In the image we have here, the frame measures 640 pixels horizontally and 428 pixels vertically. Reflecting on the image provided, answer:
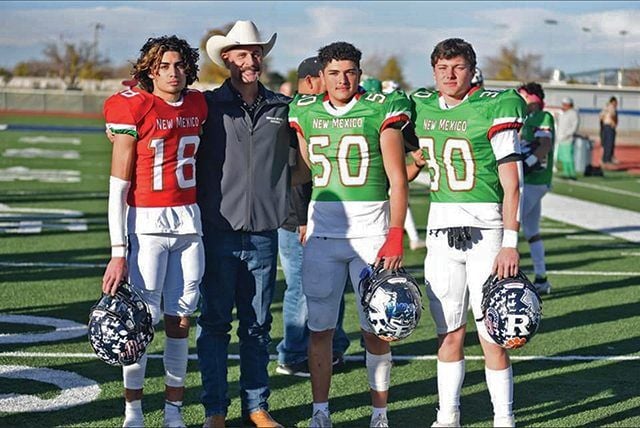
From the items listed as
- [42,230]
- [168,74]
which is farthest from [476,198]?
[42,230]

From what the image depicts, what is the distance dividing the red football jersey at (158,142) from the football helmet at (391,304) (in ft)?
3.41

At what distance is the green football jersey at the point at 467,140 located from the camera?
17.0ft

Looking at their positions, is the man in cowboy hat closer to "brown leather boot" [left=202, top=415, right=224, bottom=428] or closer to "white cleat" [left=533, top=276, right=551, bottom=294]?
"brown leather boot" [left=202, top=415, right=224, bottom=428]

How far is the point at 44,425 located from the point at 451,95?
2722 mm

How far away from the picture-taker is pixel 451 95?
532cm

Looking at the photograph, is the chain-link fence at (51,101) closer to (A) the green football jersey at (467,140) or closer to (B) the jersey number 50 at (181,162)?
(B) the jersey number 50 at (181,162)

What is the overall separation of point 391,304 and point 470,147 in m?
0.89

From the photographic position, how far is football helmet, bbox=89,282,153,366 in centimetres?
492

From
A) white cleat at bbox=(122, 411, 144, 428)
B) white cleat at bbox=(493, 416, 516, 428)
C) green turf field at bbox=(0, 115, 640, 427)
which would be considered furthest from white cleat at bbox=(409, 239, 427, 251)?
white cleat at bbox=(122, 411, 144, 428)

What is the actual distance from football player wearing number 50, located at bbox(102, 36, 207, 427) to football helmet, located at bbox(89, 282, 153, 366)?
0.26 ft

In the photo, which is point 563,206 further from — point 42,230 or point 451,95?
point 451,95

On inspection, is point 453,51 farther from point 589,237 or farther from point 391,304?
point 589,237

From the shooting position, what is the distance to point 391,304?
5.09 metres

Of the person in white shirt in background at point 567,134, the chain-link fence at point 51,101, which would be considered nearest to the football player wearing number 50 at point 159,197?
the person in white shirt in background at point 567,134
